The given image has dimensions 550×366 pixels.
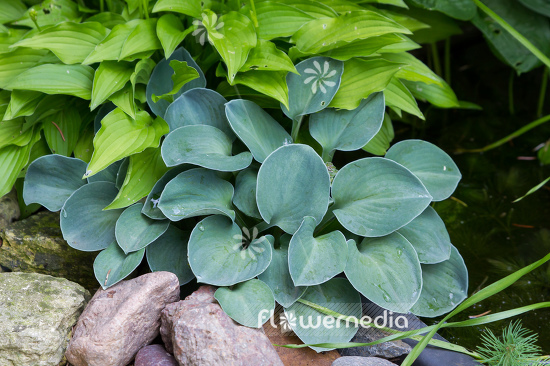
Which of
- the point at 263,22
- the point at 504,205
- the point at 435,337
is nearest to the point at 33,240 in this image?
the point at 263,22

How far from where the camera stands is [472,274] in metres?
1.65

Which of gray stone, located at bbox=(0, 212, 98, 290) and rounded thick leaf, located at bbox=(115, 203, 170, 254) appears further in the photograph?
gray stone, located at bbox=(0, 212, 98, 290)

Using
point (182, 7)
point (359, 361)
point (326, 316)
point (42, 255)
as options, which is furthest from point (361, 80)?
point (42, 255)

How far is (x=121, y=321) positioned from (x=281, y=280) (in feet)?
1.46

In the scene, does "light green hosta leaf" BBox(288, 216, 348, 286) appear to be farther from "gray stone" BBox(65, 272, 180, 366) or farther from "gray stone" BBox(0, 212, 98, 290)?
"gray stone" BBox(0, 212, 98, 290)

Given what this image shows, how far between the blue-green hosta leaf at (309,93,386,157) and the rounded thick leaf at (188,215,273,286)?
15.3 inches

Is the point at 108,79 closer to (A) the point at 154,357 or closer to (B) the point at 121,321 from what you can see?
(B) the point at 121,321

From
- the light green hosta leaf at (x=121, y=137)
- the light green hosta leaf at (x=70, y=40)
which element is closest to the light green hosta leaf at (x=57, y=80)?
the light green hosta leaf at (x=70, y=40)

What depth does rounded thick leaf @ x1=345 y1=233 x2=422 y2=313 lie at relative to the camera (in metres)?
1.26

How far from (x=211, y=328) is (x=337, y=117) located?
0.78 meters

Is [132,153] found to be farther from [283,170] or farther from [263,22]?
[263,22]

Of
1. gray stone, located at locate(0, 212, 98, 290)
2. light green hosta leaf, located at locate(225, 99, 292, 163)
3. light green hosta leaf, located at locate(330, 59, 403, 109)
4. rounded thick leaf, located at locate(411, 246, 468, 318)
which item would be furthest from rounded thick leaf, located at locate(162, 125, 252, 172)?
rounded thick leaf, located at locate(411, 246, 468, 318)

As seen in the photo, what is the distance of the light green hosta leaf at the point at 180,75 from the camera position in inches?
54.4

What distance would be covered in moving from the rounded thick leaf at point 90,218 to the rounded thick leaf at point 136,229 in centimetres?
9
